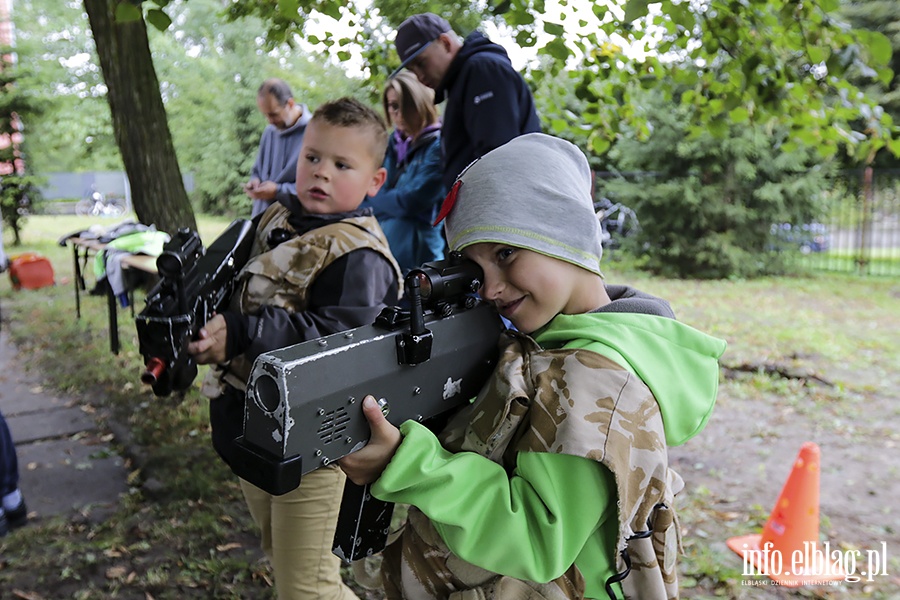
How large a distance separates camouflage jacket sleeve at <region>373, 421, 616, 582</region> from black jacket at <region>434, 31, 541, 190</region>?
2.19m

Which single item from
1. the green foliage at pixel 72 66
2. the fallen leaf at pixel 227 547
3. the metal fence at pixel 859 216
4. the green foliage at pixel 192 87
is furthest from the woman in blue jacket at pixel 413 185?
the green foliage at pixel 72 66

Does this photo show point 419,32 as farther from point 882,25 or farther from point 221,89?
point 882,25

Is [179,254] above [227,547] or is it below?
above

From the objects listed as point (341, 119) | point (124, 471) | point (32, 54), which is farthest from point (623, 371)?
point (32, 54)

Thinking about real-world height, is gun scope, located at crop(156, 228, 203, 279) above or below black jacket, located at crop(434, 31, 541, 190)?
below

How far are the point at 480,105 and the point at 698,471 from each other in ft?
9.53

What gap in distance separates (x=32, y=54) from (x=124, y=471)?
645 inches

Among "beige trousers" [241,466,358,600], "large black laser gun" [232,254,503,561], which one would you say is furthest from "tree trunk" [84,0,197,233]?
"large black laser gun" [232,254,503,561]

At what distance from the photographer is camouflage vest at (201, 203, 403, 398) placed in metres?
1.99

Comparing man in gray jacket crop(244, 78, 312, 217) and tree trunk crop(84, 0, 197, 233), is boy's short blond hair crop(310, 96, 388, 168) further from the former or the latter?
tree trunk crop(84, 0, 197, 233)

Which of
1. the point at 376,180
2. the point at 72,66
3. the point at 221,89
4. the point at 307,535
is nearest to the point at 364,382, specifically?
the point at 307,535

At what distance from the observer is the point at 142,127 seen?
6367 mm

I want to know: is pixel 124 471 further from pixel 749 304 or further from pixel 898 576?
pixel 749 304

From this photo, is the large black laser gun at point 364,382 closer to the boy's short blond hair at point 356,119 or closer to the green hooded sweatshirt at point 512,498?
the green hooded sweatshirt at point 512,498
